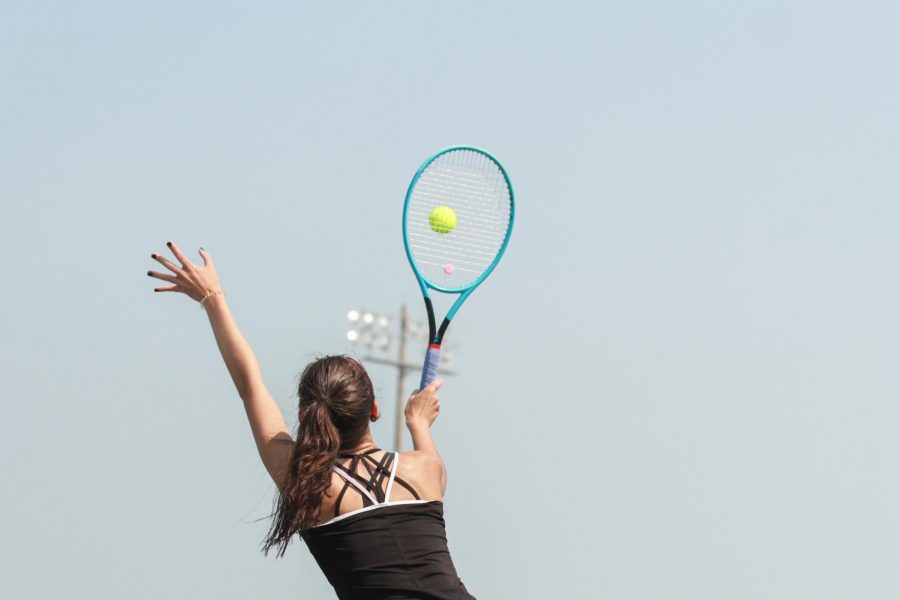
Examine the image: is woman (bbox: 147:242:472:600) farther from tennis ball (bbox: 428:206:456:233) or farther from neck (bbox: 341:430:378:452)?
tennis ball (bbox: 428:206:456:233)

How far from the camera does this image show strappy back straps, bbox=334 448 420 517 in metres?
6.18

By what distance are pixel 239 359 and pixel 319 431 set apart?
538 mm

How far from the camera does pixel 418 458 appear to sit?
6.41m

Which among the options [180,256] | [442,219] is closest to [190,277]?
[180,256]

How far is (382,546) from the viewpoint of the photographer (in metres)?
6.12

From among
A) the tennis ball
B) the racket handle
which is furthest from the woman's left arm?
the tennis ball

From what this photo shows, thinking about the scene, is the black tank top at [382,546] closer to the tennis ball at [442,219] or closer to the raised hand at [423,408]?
the raised hand at [423,408]

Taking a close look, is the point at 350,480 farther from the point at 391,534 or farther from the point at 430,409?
the point at 430,409

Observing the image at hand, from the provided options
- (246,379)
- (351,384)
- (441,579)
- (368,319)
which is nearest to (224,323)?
(246,379)

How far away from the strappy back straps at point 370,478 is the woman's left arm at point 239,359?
23cm

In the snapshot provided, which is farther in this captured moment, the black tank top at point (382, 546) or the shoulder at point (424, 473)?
the shoulder at point (424, 473)

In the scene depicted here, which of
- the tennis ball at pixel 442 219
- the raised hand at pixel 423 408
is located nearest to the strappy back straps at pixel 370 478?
the raised hand at pixel 423 408

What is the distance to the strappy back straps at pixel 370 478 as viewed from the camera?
618 centimetres

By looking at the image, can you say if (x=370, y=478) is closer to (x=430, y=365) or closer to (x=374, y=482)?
(x=374, y=482)
